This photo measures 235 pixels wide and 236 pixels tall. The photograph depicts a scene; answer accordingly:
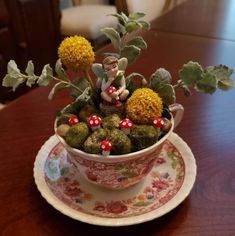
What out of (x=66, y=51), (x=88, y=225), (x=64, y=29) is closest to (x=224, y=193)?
(x=88, y=225)

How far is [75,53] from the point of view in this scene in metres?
0.54

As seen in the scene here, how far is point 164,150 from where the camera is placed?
2.31 feet

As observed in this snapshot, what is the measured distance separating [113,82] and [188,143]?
0.25m

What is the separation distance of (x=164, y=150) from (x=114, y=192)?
142 mm

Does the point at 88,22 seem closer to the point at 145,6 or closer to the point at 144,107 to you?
the point at 145,6

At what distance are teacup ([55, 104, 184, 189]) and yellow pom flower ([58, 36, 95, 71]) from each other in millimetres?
114

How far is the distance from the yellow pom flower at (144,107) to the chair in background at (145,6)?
1157mm

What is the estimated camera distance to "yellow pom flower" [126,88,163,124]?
21.2 inches

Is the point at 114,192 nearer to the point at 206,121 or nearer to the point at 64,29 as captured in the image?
the point at 206,121

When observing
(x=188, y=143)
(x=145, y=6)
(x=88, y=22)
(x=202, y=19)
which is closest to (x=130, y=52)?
(x=188, y=143)

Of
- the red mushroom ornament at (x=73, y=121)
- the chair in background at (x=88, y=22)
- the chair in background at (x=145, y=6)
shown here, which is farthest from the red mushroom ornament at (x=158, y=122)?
the chair in background at (x=88, y=22)

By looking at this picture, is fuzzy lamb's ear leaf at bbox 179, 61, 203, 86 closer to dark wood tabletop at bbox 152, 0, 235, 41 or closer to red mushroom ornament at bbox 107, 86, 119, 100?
red mushroom ornament at bbox 107, 86, 119, 100

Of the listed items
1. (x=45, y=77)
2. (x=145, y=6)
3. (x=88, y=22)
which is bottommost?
(x=88, y=22)

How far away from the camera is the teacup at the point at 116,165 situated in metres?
0.54
